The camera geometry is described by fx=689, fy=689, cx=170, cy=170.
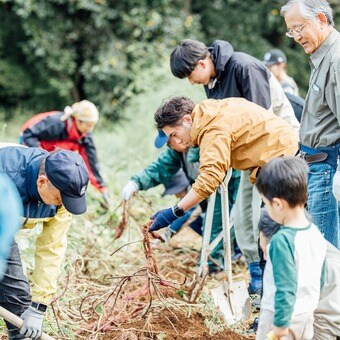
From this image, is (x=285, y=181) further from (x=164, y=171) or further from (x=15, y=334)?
(x=164, y=171)

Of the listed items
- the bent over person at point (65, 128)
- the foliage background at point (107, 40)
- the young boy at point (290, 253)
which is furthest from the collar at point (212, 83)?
the foliage background at point (107, 40)

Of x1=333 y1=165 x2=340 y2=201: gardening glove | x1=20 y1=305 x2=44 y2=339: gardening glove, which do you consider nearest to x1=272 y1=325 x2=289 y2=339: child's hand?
x1=333 y1=165 x2=340 y2=201: gardening glove

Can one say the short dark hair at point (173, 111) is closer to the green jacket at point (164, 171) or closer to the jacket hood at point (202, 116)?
the jacket hood at point (202, 116)

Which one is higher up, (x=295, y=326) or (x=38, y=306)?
(x=295, y=326)

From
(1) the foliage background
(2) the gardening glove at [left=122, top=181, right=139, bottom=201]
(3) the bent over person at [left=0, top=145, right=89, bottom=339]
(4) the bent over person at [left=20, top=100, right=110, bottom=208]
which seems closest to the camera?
(3) the bent over person at [left=0, top=145, right=89, bottom=339]

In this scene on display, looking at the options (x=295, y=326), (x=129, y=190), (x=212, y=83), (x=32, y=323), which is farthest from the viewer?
(x=129, y=190)

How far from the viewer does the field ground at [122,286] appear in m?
4.02

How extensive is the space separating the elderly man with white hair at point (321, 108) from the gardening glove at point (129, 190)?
1.67m

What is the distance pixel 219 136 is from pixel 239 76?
97 cm

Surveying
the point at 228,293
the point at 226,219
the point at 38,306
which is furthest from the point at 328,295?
the point at 38,306

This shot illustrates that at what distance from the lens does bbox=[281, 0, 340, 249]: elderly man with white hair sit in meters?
3.62

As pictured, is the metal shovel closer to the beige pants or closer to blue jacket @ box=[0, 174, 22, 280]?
the beige pants

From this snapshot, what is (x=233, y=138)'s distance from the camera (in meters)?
3.96

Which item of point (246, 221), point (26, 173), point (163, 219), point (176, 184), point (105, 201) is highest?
point (26, 173)
